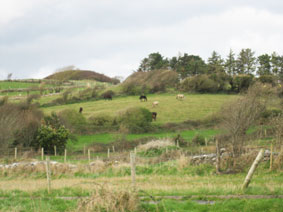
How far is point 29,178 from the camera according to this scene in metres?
23.0

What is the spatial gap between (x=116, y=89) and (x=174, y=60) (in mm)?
44781

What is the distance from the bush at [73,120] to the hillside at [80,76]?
6556cm

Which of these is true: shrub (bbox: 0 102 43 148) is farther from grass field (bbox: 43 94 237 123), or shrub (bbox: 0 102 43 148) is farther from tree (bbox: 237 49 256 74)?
tree (bbox: 237 49 256 74)

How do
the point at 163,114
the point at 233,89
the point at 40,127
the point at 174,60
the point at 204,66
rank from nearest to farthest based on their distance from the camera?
1. the point at 40,127
2. the point at 163,114
3. the point at 233,89
4. the point at 204,66
5. the point at 174,60

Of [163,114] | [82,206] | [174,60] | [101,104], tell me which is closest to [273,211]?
[82,206]

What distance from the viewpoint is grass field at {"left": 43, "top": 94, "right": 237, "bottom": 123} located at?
6041 centimetres

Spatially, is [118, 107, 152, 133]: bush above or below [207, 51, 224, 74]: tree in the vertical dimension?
below

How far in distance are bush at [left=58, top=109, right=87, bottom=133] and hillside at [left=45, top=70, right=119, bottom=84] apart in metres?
65.6

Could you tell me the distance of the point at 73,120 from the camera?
54438 millimetres

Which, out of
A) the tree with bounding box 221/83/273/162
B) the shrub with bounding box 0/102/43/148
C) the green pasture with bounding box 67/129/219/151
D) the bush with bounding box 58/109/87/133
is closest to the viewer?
the tree with bounding box 221/83/273/162

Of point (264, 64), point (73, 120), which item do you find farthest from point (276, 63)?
point (73, 120)

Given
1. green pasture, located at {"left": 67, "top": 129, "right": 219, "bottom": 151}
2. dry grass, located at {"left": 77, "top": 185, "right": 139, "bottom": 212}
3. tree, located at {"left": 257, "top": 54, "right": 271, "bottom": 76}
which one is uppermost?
tree, located at {"left": 257, "top": 54, "right": 271, "bottom": 76}

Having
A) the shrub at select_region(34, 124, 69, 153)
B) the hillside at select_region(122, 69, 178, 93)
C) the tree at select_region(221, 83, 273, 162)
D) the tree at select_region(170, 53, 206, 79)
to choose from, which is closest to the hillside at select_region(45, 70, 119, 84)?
the tree at select_region(170, 53, 206, 79)

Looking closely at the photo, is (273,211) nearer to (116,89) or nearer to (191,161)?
(191,161)
